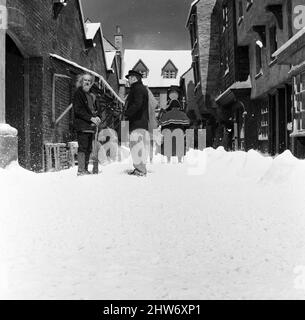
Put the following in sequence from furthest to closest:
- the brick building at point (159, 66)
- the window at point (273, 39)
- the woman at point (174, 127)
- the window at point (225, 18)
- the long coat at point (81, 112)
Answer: the brick building at point (159, 66)
the window at point (225, 18)
the window at point (273, 39)
the woman at point (174, 127)
the long coat at point (81, 112)

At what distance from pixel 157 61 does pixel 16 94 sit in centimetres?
4065

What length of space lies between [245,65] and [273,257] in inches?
651

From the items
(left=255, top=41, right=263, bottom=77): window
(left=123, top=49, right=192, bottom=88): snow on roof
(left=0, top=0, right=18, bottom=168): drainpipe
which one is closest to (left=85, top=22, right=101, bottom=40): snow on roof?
(left=255, top=41, right=263, bottom=77): window

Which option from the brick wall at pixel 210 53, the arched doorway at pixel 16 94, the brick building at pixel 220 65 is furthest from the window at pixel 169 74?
the arched doorway at pixel 16 94

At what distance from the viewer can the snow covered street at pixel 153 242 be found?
7.51ft

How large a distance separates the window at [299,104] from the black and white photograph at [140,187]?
54 mm

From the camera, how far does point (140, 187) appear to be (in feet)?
21.0

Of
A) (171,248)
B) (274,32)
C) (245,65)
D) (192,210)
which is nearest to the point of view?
(171,248)

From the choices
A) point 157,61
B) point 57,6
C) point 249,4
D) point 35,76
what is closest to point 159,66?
point 157,61

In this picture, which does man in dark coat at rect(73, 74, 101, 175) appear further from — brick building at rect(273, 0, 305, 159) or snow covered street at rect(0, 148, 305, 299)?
brick building at rect(273, 0, 305, 159)

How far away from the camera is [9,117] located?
37.2 feet

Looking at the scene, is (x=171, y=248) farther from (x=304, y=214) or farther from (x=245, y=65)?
(x=245, y=65)

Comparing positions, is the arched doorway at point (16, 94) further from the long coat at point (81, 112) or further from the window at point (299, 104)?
the window at point (299, 104)
